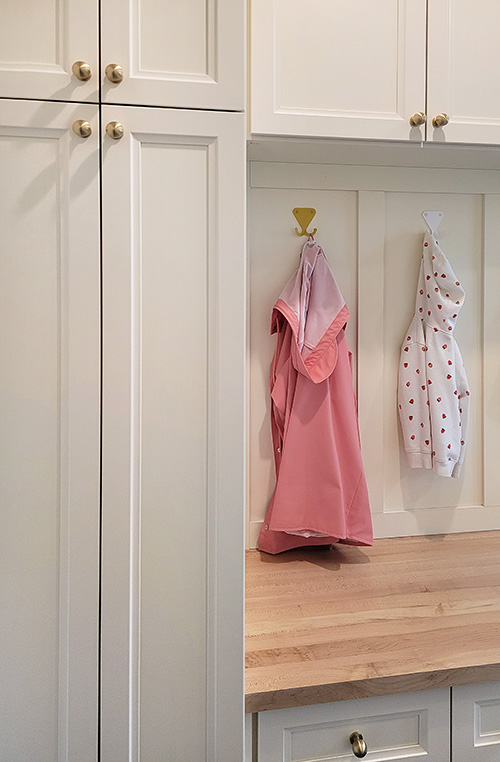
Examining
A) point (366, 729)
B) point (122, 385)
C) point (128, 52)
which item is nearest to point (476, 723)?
point (366, 729)

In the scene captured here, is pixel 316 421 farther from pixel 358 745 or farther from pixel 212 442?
pixel 358 745

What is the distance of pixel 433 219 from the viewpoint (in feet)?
6.01

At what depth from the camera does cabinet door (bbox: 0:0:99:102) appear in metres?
0.99

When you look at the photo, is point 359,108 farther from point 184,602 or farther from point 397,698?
point 397,698

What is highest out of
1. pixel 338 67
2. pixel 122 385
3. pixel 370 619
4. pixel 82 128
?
pixel 338 67

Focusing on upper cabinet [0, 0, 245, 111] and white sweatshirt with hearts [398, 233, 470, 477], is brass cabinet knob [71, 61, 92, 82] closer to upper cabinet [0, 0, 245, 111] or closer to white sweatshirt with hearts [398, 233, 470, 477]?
upper cabinet [0, 0, 245, 111]

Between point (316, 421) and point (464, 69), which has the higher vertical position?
point (464, 69)

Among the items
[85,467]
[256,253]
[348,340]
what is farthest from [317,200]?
[85,467]

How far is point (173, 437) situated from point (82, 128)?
561 mm

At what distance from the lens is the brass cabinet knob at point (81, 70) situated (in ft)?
3.24

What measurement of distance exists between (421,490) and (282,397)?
58cm

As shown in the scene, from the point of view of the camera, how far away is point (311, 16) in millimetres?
1394

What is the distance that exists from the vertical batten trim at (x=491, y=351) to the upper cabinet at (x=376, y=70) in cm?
41

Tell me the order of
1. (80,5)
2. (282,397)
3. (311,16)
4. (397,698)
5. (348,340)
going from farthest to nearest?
(348,340), (282,397), (311,16), (397,698), (80,5)
